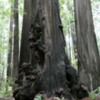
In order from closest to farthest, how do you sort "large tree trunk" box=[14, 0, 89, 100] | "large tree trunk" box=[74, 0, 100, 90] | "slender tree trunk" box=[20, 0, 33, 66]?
"large tree trunk" box=[14, 0, 89, 100] → "slender tree trunk" box=[20, 0, 33, 66] → "large tree trunk" box=[74, 0, 100, 90]

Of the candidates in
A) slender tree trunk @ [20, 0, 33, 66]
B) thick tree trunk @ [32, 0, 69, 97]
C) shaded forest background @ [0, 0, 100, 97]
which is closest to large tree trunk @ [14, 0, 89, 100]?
thick tree trunk @ [32, 0, 69, 97]

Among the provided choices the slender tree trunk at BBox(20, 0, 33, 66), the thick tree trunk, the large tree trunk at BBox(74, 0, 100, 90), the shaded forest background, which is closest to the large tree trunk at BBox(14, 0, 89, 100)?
the thick tree trunk

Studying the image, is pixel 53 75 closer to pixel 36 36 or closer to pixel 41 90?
pixel 41 90

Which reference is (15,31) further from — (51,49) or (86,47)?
(51,49)

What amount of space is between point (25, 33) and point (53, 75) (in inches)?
88.7

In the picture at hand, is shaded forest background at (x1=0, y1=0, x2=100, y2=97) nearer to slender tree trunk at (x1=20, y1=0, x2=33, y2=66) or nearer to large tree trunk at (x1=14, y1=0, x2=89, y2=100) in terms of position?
slender tree trunk at (x1=20, y1=0, x2=33, y2=66)

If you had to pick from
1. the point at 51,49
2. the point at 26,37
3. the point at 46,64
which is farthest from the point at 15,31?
the point at 46,64

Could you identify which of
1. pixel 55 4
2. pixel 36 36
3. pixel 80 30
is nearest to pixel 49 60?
pixel 36 36

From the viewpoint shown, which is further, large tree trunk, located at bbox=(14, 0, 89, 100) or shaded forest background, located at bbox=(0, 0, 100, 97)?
shaded forest background, located at bbox=(0, 0, 100, 97)

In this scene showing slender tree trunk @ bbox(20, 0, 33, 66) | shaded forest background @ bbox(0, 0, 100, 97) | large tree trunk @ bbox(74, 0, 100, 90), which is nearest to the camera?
slender tree trunk @ bbox(20, 0, 33, 66)

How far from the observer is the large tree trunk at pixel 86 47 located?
6367mm

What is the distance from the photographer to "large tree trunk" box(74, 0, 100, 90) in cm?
637

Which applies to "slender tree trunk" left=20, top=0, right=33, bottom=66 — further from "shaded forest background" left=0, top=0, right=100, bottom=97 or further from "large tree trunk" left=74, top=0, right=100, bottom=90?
"large tree trunk" left=74, top=0, right=100, bottom=90

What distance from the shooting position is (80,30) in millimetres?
7043
